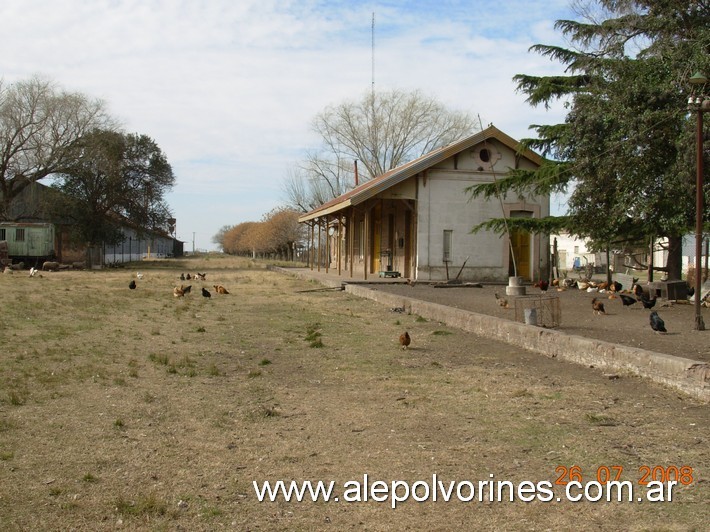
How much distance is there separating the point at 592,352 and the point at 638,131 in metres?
7.96

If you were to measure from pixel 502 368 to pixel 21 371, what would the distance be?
547 cm

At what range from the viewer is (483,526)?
382 centimetres

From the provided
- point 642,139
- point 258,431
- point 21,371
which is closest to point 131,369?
point 21,371

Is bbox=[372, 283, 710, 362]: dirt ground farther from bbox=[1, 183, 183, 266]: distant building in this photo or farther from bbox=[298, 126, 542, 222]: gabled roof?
bbox=[1, 183, 183, 266]: distant building

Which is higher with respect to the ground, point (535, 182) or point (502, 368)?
point (535, 182)

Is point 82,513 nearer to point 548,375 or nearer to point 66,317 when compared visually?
point 548,375

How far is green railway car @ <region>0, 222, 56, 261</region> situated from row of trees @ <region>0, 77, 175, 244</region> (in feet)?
7.01

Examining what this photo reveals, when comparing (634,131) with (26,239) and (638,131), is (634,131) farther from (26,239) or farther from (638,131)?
(26,239)

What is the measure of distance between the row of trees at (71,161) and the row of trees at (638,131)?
3082cm

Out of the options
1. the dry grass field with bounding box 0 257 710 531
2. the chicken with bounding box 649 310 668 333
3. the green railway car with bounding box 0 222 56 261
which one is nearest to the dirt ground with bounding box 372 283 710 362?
the chicken with bounding box 649 310 668 333

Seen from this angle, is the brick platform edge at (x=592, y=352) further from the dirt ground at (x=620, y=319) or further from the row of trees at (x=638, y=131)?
the row of trees at (x=638, y=131)

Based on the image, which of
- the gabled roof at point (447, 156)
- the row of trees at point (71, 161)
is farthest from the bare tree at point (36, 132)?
the gabled roof at point (447, 156)

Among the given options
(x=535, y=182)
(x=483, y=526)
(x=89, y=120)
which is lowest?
(x=483, y=526)

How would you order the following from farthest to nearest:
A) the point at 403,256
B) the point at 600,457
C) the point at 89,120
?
the point at 89,120
the point at 403,256
the point at 600,457
